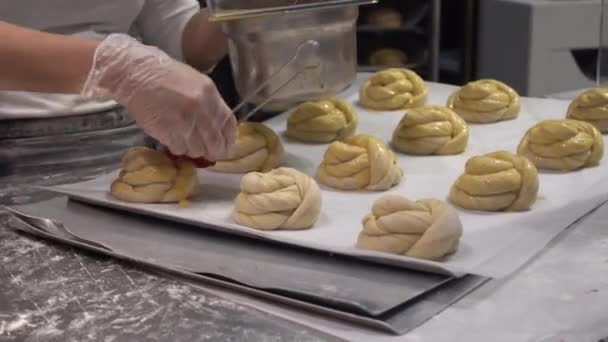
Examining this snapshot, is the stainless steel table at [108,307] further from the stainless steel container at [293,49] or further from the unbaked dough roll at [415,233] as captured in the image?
the stainless steel container at [293,49]

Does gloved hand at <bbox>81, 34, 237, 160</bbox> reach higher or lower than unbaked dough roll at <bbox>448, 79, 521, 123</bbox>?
higher

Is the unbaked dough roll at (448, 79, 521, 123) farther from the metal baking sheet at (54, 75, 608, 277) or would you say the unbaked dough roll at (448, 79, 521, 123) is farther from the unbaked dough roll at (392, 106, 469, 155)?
the unbaked dough roll at (392, 106, 469, 155)

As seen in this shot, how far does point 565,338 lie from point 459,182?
1.62 feet

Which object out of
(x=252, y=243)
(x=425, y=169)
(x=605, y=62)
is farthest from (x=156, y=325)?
(x=605, y=62)

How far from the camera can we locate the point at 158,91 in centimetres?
128

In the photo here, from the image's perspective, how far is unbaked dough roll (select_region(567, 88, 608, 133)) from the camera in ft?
5.52

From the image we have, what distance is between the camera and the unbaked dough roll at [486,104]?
1.80 m

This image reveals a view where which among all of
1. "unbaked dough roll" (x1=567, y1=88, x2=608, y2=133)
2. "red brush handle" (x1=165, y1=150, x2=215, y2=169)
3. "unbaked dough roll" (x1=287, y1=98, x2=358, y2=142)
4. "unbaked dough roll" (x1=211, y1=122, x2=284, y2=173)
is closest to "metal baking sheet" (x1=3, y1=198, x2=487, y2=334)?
"red brush handle" (x1=165, y1=150, x2=215, y2=169)

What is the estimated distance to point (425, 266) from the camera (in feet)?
3.35

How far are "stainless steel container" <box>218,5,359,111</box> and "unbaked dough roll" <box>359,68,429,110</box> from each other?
1.35 feet

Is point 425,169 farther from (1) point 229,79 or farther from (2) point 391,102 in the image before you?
(1) point 229,79

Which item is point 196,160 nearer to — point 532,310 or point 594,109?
point 532,310

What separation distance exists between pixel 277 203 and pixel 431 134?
1.67 feet

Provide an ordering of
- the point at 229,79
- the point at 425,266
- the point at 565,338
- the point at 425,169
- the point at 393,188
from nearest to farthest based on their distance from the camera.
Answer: the point at 565,338 → the point at 425,266 → the point at 393,188 → the point at 425,169 → the point at 229,79
